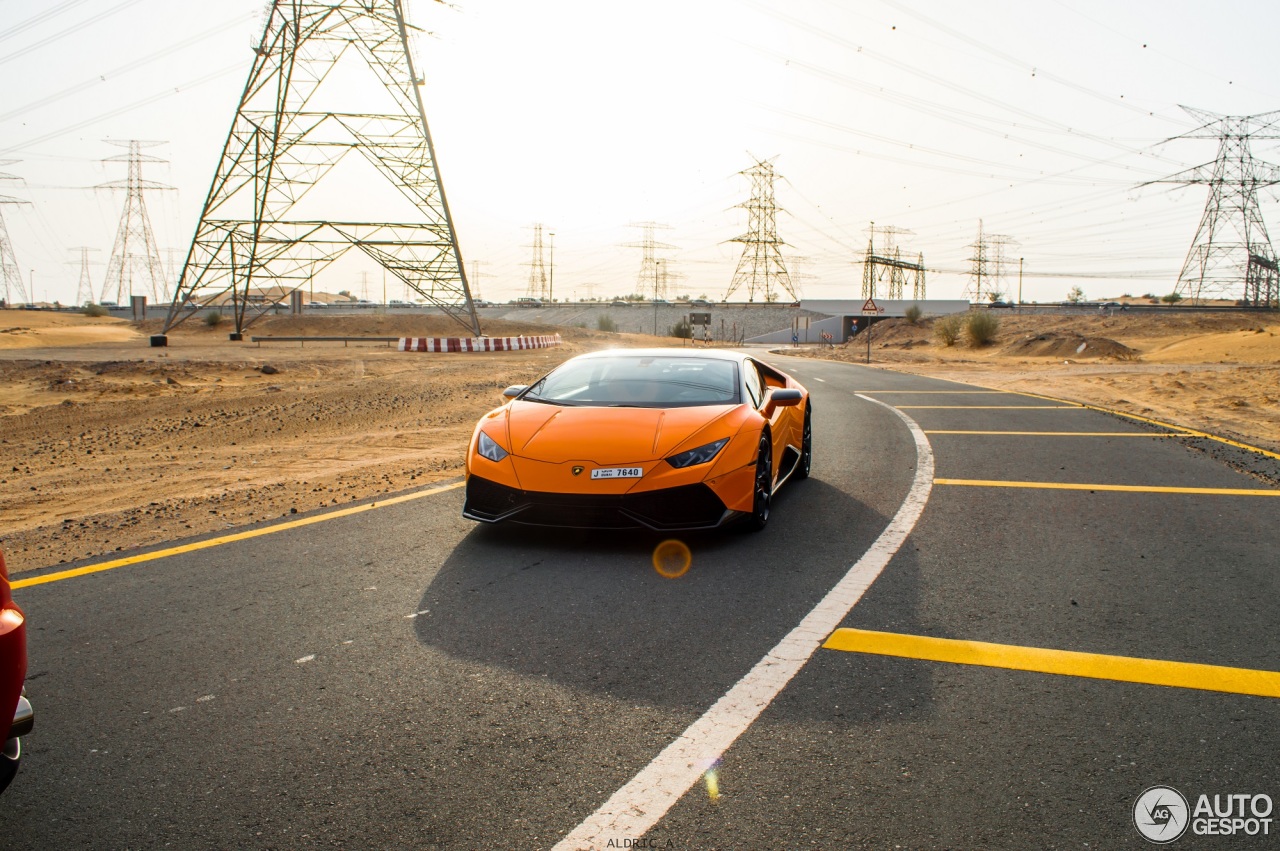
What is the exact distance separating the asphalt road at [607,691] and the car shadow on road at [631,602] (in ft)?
0.07

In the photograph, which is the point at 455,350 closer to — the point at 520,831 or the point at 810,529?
the point at 810,529

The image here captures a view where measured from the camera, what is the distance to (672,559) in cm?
512

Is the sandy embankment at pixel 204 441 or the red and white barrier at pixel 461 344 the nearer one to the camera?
the sandy embankment at pixel 204 441

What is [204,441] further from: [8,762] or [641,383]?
[8,762]

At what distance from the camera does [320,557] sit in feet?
16.8

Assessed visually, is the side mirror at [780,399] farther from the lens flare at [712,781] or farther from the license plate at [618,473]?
the lens flare at [712,781]

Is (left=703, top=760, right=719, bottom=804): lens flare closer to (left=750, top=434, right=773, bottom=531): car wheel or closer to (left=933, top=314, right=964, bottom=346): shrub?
(left=750, top=434, right=773, bottom=531): car wheel

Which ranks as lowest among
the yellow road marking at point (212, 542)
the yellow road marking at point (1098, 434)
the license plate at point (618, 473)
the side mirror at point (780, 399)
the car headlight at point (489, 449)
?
the yellow road marking at point (212, 542)

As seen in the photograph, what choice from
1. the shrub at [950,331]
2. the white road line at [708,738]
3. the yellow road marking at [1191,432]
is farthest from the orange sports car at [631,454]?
the shrub at [950,331]

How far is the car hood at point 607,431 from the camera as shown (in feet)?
17.3

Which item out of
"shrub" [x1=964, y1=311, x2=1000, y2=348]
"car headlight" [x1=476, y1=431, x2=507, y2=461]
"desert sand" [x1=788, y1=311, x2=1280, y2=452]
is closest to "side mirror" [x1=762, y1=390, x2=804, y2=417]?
"car headlight" [x1=476, y1=431, x2=507, y2=461]

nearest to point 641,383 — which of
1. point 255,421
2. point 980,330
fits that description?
point 255,421

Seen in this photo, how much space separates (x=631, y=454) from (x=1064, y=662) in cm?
259

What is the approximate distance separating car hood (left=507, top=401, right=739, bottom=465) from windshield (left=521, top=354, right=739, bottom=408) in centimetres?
22
